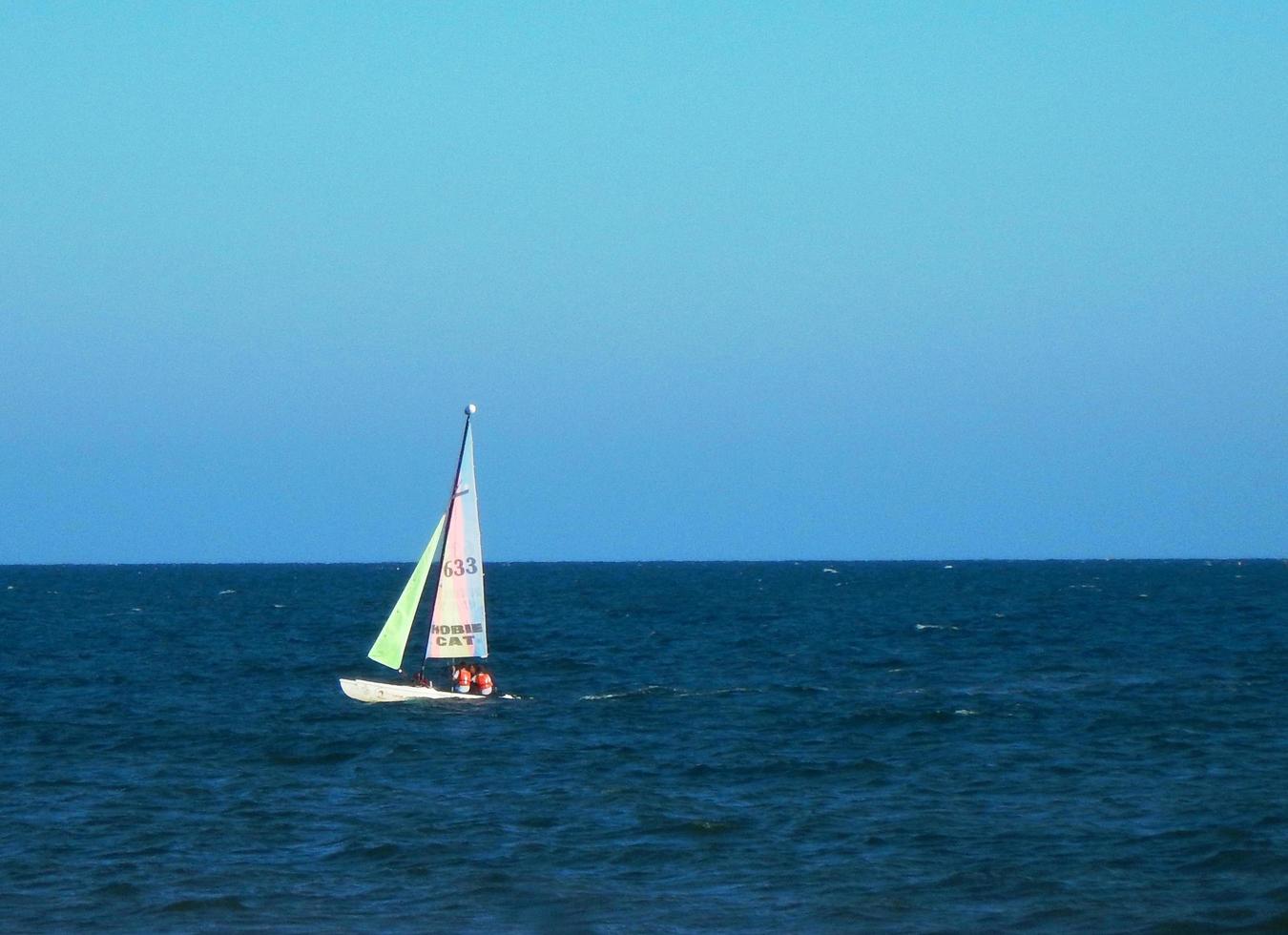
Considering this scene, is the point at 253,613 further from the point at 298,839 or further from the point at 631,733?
the point at 298,839

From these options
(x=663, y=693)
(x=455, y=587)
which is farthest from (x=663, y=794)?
(x=663, y=693)

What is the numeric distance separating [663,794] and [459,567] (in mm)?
14387

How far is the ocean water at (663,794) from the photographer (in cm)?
2009

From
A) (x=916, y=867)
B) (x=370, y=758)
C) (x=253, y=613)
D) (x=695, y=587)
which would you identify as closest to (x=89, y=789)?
(x=370, y=758)

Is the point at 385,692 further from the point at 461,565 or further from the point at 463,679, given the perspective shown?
the point at 461,565

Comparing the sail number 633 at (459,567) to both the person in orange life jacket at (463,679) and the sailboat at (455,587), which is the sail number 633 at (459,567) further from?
the person in orange life jacket at (463,679)

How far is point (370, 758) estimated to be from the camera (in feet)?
110

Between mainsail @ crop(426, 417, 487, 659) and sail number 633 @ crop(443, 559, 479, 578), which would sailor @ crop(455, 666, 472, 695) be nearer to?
mainsail @ crop(426, 417, 487, 659)

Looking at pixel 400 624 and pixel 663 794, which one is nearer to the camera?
pixel 663 794

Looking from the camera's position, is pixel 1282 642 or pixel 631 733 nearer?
pixel 631 733

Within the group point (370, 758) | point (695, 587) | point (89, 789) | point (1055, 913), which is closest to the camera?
point (1055, 913)

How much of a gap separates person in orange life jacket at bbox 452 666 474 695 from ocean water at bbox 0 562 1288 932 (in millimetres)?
909

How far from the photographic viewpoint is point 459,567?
41.7 meters

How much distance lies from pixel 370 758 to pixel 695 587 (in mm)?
119902
